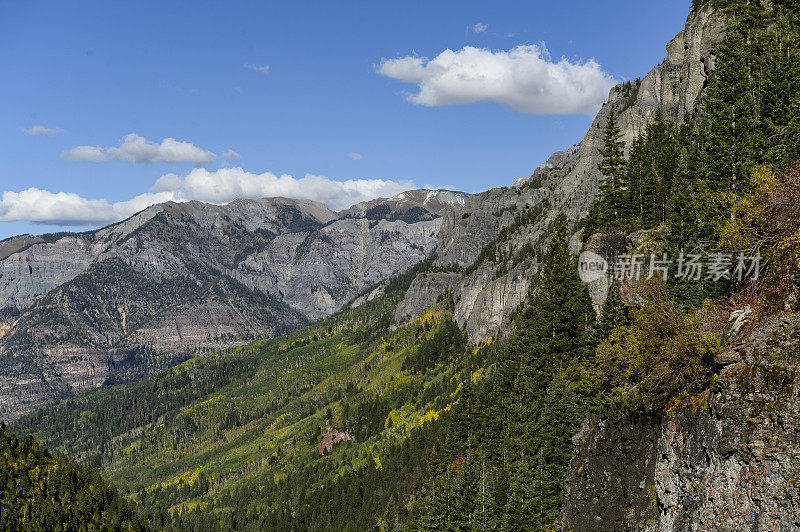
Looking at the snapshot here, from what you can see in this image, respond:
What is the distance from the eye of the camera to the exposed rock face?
21.6 metres

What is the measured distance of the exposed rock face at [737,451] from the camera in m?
21.6

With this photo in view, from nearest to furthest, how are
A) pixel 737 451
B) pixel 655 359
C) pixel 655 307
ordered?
pixel 737 451 < pixel 655 359 < pixel 655 307

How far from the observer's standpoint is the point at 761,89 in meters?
49.8

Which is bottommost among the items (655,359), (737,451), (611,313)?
(737,451)

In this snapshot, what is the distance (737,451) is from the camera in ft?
75.5

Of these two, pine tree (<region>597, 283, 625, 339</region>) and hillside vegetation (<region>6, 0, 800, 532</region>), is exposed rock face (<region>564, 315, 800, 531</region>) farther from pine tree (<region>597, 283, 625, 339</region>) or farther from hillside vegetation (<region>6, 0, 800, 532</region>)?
pine tree (<region>597, 283, 625, 339</region>)

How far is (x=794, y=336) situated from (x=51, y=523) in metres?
236

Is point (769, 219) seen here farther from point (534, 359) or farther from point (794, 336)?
point (534, 359)

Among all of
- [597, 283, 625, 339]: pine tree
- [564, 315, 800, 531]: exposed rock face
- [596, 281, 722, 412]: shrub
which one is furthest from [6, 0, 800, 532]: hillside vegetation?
[564, 315, 800, 531]: exposed rock face

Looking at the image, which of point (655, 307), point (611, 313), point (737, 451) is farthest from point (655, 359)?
point (611, 313)

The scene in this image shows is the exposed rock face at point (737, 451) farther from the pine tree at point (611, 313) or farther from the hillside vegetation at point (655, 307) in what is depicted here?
the pine tree at point (611, 313)

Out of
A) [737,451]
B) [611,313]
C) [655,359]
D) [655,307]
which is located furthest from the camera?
[611,313]

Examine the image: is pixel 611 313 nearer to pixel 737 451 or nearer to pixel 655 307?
pixel 655 307

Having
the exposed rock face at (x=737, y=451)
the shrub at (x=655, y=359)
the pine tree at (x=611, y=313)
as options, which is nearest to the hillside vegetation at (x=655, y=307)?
the shrub at (x=655, y=359)
